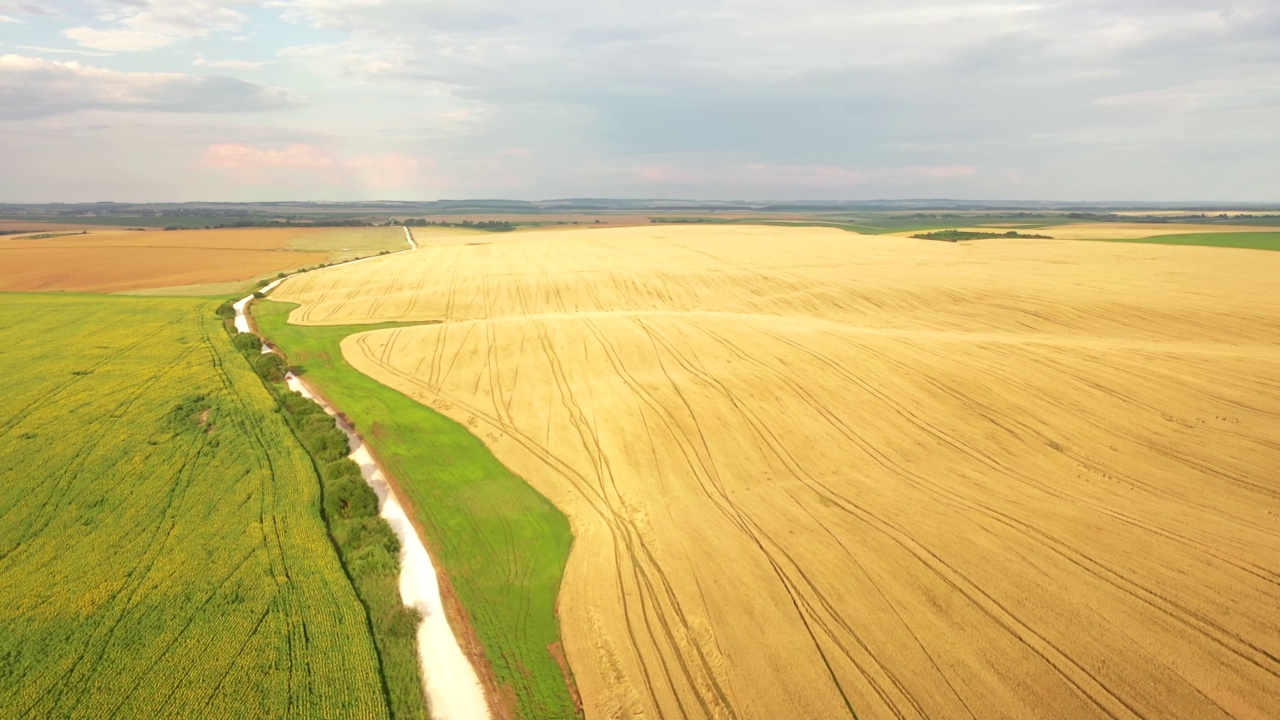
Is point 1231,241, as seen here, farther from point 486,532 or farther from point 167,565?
point 167,565

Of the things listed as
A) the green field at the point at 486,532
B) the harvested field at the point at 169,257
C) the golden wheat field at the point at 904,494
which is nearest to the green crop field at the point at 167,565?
the green field at the point at 486,532

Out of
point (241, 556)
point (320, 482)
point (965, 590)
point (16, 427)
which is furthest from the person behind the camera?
point (16, 427)

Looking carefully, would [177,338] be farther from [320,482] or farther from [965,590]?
[965,590]

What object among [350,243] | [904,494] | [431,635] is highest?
[350,243]

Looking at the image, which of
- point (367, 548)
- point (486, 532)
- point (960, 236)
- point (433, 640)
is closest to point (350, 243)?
point (960, 236)

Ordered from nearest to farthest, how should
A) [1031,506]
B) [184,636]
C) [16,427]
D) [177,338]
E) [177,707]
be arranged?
[177,707] → [184,636] → [1031,506] → [16,427] → [177,338]

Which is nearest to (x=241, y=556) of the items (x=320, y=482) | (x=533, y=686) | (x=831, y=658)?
(x=320, y=482)

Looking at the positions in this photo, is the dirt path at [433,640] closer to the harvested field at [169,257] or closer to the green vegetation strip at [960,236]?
the harvested field at [169,257]
